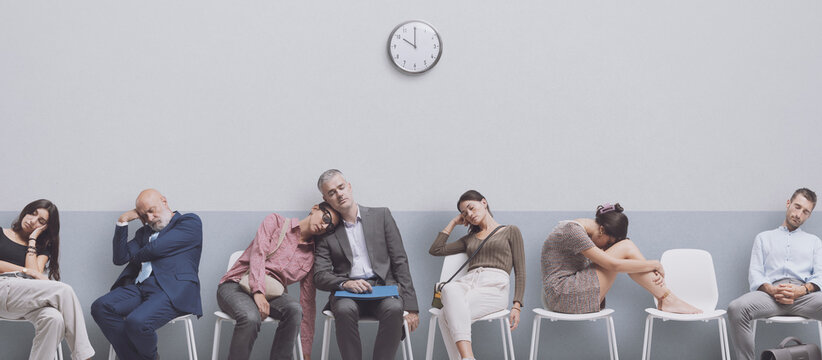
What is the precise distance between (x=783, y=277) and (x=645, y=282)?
0.90 m

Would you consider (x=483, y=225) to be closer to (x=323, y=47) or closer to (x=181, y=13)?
(x=323, y=47)

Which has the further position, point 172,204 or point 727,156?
point 727,156

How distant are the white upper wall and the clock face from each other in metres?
0.07

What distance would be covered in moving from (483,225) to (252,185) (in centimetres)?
148

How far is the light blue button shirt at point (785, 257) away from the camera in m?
4.20

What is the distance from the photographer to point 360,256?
13.0 ft

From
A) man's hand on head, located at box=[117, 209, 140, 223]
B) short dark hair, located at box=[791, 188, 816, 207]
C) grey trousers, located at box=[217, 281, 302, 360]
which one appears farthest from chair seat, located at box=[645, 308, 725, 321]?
man's hand on head, located at box=[117, 209, 140, 223]

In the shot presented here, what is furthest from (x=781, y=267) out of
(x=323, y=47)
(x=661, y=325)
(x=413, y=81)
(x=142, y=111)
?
(x=142, y=111)

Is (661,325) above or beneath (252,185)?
beneath

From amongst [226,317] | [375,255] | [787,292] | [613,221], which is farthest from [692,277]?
[226,317]

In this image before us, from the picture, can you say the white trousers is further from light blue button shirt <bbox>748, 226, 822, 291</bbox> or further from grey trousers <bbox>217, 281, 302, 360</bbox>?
light blue button shirt <bbox>748, 226, 822, 291</bbox>

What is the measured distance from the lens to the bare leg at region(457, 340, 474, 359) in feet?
11.9

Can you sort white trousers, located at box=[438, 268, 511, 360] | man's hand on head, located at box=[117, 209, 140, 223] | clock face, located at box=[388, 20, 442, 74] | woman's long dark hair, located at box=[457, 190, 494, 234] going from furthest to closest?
1. clock face, located at box=[388, 20, 442, 74]
2. woman's long dark hair, located at box=[457, 190, 494, 234]
3. man's hand on head, located at box=[117, 209, 140, 223]
4. white trousers, located at box=[438, 268, 511, 360]

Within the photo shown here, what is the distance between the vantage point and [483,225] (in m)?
4.17
